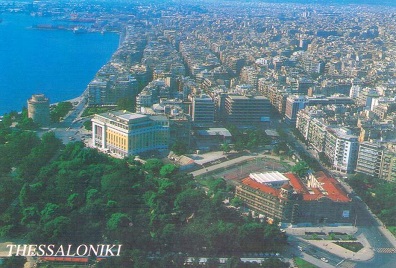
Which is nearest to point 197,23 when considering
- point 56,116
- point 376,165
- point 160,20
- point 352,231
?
point 160,20

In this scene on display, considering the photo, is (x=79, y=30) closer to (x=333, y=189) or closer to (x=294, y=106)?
(x=294, y=106)

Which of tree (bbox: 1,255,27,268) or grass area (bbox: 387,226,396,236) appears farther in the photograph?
grass area (bbox: 387,226,396,236)

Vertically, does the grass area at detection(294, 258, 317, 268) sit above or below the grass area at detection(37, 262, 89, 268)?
below

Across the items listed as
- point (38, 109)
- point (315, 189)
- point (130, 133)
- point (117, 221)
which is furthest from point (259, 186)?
point (38, 109)

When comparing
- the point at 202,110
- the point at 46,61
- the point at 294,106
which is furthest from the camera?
the point at 46,61

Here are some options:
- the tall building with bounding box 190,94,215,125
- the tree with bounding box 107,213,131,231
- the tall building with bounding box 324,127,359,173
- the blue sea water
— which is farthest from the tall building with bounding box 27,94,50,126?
the tall building with bounding box 324,127,359,173

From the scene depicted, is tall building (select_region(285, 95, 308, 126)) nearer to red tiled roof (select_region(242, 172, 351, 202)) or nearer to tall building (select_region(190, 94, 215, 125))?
tall building (select_region(190, 94, 215, 125))
